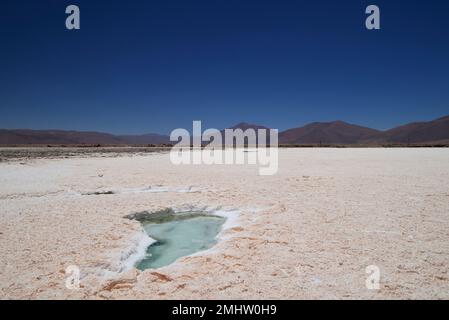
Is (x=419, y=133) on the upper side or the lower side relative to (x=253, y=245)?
upper

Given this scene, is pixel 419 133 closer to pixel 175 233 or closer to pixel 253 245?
pixel 175 233

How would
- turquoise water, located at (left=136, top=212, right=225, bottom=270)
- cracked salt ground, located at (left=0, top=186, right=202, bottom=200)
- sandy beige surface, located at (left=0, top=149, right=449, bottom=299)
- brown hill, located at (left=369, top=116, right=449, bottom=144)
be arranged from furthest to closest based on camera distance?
1. brown hill, located at (left=369, top=116, right=449, bottom=144)
2. cracked salt ground, located at (left=0, top=186, right=202, bottom=200)
3. turquoise water, located at (left=136, top=212, right=225, bottom=270)
4. sandy beige surface, located at (left=0, top=149, right=449, bottom=299)

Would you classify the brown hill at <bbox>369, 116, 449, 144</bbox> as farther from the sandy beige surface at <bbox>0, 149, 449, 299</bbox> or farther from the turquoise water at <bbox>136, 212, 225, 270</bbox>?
the turquoise water at <bbox>136, 212, 225, 270</bbox>

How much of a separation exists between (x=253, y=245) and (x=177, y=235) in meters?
1.89

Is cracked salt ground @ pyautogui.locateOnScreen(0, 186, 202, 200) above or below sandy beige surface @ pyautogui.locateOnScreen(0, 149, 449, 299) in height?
above

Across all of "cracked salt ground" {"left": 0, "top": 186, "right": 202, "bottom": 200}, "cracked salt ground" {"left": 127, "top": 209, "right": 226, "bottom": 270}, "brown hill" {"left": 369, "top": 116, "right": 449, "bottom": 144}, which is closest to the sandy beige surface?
"cracked salt ground" {"left": 0, "top": 186, "right": 202, "bottom": 200}

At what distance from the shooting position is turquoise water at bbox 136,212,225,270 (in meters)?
5.06

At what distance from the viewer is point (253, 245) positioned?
4.95 m

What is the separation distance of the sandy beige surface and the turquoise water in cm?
36

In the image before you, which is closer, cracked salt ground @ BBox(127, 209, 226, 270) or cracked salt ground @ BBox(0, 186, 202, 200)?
cracked salt ground @ BBox(127, 209, 226, 270)

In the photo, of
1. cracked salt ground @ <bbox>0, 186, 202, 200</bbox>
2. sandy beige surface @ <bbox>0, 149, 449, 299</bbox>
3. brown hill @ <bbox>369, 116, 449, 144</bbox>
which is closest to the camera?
sandy beige surface @ <bbox>0, 149, 449, 299</bbox>

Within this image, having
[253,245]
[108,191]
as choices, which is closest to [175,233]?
[253,245]

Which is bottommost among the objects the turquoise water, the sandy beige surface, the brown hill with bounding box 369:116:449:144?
the turquoise water

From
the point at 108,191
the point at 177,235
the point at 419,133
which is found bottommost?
the point at 177,235
